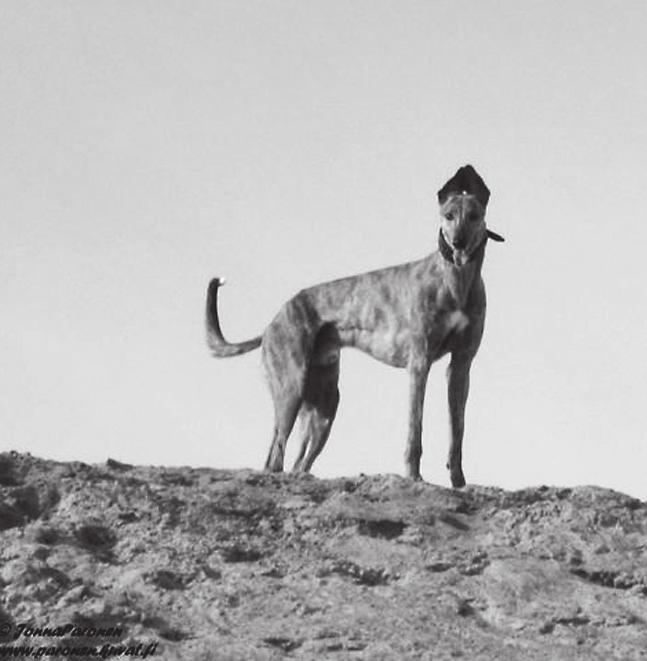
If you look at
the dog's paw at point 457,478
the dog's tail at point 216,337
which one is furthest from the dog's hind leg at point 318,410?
the dog's paw at point 457,478

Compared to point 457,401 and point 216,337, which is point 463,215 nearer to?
point 457,401

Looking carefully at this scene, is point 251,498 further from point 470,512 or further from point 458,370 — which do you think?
point 458,370

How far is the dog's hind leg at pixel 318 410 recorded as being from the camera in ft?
73.2

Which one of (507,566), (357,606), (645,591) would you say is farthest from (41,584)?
(645,591)

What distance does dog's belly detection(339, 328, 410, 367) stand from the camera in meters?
21.1

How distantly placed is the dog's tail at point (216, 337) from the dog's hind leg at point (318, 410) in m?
1.12

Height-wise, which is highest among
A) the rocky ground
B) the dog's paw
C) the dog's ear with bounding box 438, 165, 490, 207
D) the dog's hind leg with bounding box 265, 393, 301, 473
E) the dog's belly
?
the dog's ear with bounding box 438, 165, 490, 207

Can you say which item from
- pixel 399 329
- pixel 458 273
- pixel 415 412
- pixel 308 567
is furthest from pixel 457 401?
pixel 308 567

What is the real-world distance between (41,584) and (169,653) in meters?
1.58

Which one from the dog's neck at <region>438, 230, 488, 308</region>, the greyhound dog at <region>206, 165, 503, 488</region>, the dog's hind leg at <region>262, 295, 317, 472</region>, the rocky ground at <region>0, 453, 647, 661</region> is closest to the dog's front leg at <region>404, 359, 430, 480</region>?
the greyhound dog at <region>206, 165, 503, 488</region>

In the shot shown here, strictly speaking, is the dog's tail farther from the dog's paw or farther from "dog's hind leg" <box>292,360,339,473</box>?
the dog's paw

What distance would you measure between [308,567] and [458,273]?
4.77 meters

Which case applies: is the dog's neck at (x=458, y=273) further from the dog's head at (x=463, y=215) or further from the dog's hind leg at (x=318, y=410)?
the dog's hind leg at (x=318, y=410)

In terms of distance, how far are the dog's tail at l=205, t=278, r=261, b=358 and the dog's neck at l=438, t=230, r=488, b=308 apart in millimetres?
3192
